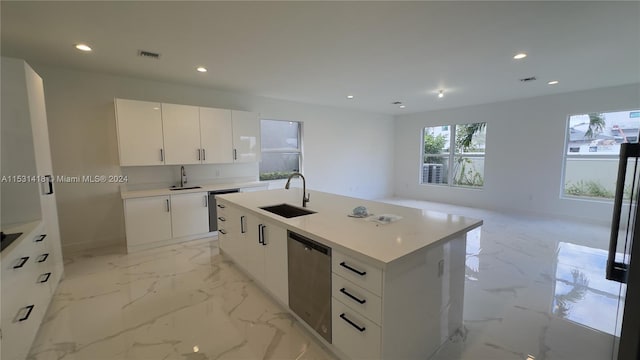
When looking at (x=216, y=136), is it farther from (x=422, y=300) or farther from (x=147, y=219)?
(x=422, y=300)

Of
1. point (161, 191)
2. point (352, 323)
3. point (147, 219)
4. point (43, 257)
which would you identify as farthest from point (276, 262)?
point (161, 191)

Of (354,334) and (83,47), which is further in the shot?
(83,47)

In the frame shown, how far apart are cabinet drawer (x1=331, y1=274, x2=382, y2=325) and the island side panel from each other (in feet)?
0.16

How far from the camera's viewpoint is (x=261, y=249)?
249 centimetres

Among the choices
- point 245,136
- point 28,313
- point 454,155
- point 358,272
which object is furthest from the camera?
point 454,155

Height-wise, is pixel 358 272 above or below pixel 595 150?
below

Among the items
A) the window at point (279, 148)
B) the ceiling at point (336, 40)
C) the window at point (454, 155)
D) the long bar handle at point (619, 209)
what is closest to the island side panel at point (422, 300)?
the long bar handle at point (619, 209)

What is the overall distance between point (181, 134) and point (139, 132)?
0.53m

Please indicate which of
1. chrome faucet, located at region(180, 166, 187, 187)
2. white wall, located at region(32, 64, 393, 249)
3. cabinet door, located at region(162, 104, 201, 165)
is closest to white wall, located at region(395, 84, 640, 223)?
white wall, located at region(32, 64, 393, 249)

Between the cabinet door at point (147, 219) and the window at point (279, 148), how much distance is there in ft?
6.86

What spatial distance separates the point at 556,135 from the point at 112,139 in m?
7.78

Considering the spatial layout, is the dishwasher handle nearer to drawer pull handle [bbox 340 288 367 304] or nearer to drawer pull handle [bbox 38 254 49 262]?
drawer pull handle [bbox 340 288 367 304]

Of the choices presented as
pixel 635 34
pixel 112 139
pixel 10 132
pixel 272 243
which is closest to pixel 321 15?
pixel 272 243

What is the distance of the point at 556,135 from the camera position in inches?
208
